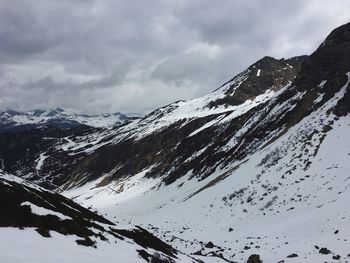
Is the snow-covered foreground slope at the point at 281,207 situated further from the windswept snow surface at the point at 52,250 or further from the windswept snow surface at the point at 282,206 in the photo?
the windswept snow surface at the point at 52,250

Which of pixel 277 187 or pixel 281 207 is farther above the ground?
pixel 277 187

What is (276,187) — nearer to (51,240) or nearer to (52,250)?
(51,240)

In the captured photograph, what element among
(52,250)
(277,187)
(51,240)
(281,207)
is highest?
(51,240)

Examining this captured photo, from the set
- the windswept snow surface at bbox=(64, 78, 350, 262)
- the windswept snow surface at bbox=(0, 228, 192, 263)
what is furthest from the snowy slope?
the windswept snow surface at bbox=(0, 228, 192, 263)

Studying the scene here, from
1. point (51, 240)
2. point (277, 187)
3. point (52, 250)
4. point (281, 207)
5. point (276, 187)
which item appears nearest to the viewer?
point (52, 250)

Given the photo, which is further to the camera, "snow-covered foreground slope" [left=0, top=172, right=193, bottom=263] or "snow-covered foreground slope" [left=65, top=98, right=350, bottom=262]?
"snow-covered foreground slope" [left=65, top=98, right=350, bottom=262]

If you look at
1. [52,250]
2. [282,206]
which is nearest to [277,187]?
[282,206]

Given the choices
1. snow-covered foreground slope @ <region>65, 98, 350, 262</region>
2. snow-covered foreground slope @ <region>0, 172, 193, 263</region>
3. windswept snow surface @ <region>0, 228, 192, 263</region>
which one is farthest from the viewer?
snow-covered foreground slope @ <region>65, 98, 350, 262</region>

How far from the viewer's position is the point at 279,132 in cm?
7756

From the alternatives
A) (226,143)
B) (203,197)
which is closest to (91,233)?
(203,197)

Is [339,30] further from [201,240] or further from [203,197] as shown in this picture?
[201,240]

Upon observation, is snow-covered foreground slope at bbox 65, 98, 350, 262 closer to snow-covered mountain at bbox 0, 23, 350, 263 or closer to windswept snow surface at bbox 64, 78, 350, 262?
windswept snow surface at bbox 64, 78, 350, 262

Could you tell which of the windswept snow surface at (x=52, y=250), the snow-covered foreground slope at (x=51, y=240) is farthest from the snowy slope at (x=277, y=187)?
the windswept snow surface at (x=52, y=250)

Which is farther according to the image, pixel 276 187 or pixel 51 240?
pixel 276 187
